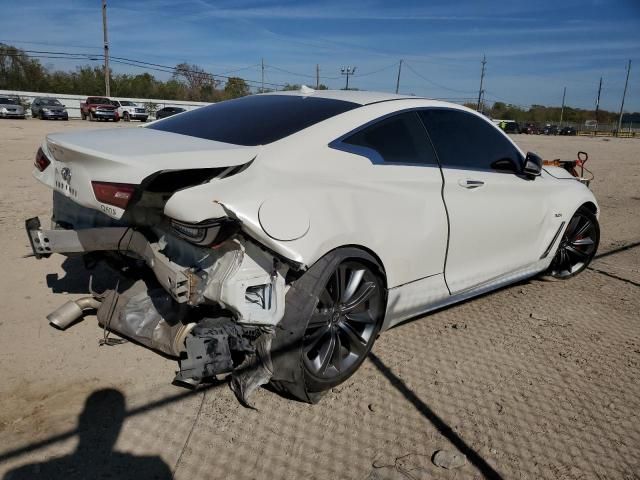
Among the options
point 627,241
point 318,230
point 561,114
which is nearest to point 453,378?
point 318,230

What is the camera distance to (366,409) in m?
2.79

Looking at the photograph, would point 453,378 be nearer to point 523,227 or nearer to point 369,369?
point 369,369

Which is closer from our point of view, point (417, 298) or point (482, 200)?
point (417, 298)

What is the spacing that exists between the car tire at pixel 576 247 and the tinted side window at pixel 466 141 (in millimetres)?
1187

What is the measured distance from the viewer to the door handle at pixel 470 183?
134 inches

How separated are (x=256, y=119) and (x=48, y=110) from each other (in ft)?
116

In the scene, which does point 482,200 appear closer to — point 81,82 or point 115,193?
point 115,193

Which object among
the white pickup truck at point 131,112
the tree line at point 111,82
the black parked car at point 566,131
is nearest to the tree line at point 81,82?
the tree line at point 111,82

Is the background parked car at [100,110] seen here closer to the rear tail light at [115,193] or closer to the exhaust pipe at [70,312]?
the exhaust pipe at [70,312]

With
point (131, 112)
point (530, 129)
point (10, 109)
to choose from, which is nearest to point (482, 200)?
point (10, 109)

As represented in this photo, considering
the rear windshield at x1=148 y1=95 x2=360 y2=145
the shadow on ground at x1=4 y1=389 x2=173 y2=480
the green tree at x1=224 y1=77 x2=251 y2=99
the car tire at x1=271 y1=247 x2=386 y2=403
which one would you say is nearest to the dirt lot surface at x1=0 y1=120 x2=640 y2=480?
the shadow on ground at x1=4 y1=389 x2=173 y2=480

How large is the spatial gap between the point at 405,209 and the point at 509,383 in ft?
4.13

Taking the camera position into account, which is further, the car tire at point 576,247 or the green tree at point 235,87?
the green tree at point 235,87

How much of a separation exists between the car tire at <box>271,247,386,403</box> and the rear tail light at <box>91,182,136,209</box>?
Answer: 914mm
